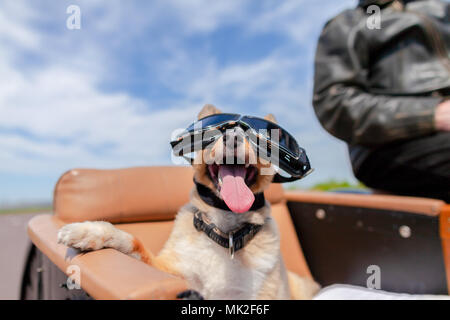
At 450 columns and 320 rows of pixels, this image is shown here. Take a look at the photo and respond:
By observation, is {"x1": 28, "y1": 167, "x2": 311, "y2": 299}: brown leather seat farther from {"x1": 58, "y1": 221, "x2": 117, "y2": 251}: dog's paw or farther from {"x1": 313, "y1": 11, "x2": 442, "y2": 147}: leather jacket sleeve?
{"x1": 313, "y1": 11, "x2": 442, "y2": 147}: leather jacket sleeve

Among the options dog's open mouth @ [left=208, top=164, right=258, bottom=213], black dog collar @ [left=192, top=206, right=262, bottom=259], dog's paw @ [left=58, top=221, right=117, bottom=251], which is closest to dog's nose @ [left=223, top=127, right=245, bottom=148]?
dog's open mouth @ [left=208, top=164, right=258, bottom=213]

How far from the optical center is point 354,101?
181 cm

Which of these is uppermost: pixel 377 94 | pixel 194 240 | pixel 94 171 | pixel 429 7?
pixel 429 7

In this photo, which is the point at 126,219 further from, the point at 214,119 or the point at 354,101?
the point at 354,101

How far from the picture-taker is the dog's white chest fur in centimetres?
137

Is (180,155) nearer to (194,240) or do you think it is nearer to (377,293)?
(194,240)

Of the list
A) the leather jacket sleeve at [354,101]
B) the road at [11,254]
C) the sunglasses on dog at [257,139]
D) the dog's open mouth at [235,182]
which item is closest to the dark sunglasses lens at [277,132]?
the sunglasses on dog at [257,139]

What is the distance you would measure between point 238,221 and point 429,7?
1851 millimetres

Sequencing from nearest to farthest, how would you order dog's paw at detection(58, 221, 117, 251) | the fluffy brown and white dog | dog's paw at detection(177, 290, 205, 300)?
dog's paw at detection(177, 290, 205, 300), dog's paw at detection(58, 221, 117, 251), the fluffy brown and white dog

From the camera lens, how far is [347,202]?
6.18 feet

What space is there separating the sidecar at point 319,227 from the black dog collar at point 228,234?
16.1 inches

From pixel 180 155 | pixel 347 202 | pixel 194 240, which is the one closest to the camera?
pixel 180 155
